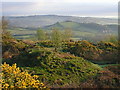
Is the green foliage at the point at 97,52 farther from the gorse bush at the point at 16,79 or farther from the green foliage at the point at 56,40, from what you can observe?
the gorse bush at the point at 16,79

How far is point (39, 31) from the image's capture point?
28141mm

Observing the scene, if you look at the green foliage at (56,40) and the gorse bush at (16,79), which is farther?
the green foliage at (56,40)

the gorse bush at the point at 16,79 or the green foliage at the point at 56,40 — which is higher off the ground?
the green foliage at the point at 56,40

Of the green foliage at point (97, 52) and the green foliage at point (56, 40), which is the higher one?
the green foliage at point (56, 40)

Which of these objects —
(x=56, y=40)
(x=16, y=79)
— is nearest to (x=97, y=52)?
(x=56, y=40)

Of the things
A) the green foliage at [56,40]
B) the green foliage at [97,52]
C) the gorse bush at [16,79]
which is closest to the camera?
the gorse bush at [16,79]

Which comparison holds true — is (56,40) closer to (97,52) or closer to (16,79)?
(97,52)

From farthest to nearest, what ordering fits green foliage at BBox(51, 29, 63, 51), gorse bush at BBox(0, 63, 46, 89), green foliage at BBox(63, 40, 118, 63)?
green foliage at BBox(51, 29, 63, 51)
green foliage at BBox(63, 40, 118, 63)
gorse bush at BBox(0, 63, 46, 89)

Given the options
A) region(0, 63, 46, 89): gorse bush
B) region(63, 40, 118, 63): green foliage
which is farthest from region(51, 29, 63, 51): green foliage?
region(0, 63, 46, 89): gorse bush

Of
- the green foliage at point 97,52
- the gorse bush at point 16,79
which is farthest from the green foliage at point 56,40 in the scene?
the gorse bush at point 16,79

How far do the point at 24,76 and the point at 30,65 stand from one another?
2927 millimetres

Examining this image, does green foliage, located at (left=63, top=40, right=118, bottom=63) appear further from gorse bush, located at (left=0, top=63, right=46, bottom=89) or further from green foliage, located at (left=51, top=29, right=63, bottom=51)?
gorse bush, located at (left=0, top=63, right=46, bottom=89)

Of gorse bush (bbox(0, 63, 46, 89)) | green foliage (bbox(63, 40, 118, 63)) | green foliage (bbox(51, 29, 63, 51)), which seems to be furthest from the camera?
green foliage (bbox(51, 29, 63, 51))

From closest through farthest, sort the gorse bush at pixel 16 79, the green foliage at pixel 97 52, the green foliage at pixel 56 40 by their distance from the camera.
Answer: the gorse bush at pixel 16 79
the green foliage at pixel 97 52
the green foliage at pixel 56 40
